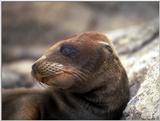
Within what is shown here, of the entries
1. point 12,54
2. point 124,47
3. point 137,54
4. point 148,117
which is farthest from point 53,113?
point 12,54

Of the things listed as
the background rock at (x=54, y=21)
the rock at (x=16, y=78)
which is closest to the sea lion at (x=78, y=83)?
the rock at (x=16, y=78)

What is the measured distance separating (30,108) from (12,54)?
1039 centimetres

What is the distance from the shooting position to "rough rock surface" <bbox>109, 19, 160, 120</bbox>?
6.21 m

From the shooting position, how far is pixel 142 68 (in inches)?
300

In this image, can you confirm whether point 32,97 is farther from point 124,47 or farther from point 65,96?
point 124,47

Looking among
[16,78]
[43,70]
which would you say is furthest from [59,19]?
[43,70]

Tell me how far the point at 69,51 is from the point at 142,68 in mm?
1670

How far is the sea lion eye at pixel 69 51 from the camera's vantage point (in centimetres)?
627

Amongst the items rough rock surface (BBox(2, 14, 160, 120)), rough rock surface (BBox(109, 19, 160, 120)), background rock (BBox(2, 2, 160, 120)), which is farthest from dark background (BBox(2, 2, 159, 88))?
rough rock surface (BBox(109, 19, 160, 120))

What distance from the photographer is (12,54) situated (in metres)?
16.8

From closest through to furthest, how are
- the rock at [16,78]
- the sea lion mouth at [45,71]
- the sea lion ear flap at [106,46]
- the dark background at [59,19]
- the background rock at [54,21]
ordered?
the sea lion mouth at [45,71] → the sea lion ear flap at [106,46] → the rock at [16,78] → the background rock at [54,21] → the dark background at [59,19]

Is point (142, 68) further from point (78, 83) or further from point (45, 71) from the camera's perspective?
point (45, 71)

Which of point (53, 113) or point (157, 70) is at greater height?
point (157, 70)

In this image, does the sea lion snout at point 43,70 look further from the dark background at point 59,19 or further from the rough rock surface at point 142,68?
the dark background at point 59,19
